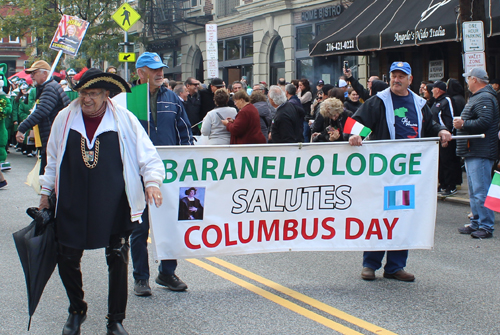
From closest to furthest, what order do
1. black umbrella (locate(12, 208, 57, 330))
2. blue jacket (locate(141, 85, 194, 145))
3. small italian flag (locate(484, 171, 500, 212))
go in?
black umbrella (locate(12, 208, 57, 330))
blue jacket (locate(141, 85, 194, 145))
small italian flag (locate(484, 171, 500, 212))

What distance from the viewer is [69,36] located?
13508 millimetres

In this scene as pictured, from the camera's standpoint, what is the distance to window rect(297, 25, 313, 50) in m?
22.0

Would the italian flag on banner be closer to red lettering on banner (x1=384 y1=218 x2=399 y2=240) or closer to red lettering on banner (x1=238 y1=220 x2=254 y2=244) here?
red lettering on banner (x1=238 y1=220 x2=254 y2=244)

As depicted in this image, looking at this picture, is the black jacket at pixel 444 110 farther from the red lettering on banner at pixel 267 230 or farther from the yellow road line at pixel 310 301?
the red lettering on banner at pixel 267 230

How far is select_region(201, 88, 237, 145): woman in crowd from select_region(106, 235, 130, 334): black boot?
16.9 feet

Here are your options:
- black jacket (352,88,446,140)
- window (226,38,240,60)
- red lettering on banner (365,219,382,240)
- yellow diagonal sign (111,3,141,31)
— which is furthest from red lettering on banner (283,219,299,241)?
window (226,38,240,60)

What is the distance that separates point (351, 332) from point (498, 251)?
11.5 feet

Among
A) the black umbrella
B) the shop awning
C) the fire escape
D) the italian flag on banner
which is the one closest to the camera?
the black umbrella

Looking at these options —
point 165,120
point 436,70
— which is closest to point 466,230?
point 165,120

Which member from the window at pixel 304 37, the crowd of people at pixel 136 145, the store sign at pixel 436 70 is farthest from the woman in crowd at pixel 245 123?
the window at pixel 304 37

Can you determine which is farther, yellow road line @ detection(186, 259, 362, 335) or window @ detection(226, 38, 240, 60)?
window @ detection(226, 38, 240, 60)

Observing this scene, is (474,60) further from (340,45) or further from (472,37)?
(340,45)

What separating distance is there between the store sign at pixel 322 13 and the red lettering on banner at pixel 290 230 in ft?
49.8

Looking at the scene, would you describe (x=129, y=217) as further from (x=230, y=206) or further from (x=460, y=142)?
(x=460, y=142)
